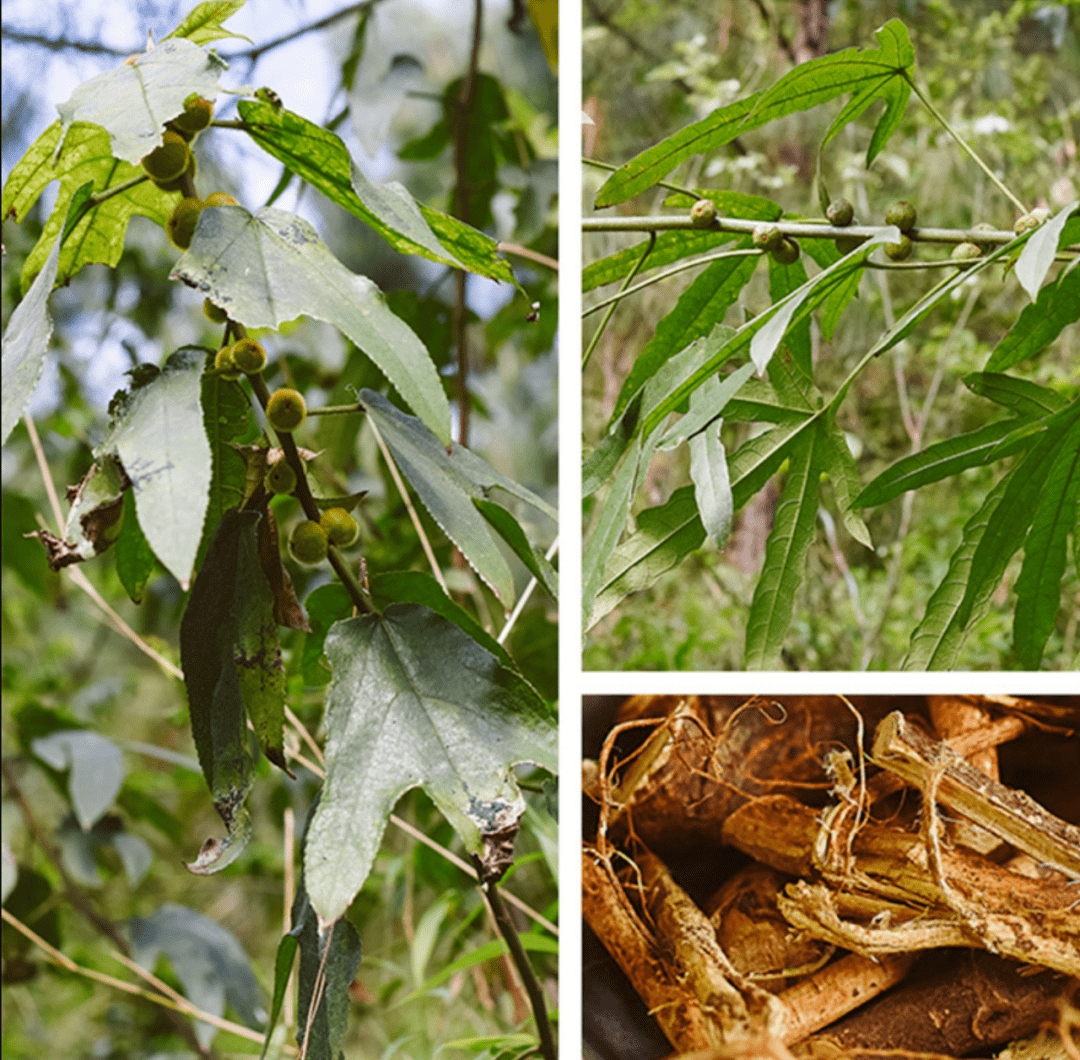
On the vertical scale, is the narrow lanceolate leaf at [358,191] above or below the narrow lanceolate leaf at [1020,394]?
above

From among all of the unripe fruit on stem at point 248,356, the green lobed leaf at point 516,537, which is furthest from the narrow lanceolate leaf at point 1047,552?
the unripe fruit on stem at point 248,356

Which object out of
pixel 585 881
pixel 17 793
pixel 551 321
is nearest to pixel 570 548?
pixel 585 881

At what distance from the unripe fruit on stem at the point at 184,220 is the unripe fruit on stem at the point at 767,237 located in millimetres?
218

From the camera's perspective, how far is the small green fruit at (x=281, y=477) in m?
0.32

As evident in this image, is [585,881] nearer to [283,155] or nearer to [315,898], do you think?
[315,898]

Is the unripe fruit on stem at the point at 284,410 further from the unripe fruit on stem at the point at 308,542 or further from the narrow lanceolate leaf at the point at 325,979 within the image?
the narrow lanceolate leaf at the point at 325,979

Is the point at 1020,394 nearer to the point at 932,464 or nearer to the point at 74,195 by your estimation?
the point at 932,464

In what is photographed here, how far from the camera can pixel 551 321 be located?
77 centimetres

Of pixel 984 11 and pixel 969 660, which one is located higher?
pixel 984 11

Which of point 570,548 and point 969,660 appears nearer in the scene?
point 570,548

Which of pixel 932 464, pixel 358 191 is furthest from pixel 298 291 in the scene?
pixel 932 464

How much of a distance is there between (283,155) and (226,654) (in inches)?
6.8

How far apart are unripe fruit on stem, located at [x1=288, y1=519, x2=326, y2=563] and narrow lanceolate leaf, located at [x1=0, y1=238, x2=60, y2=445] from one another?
3.8 inches

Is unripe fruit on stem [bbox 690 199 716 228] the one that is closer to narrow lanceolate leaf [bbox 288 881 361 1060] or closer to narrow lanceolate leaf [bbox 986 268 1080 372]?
narrow lanceolate leaf [bbox 986 268 1080 372]
